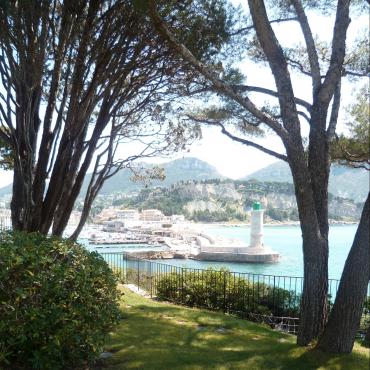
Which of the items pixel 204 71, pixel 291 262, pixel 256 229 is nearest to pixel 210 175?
pixel 256 229

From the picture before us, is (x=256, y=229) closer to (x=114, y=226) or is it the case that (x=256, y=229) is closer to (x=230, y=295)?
(x=114, y=226)

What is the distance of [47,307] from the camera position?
121 inches

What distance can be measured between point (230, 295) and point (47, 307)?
289 inches

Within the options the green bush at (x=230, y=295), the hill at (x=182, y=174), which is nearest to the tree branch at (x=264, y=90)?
the green bush at (x=230, y=295)

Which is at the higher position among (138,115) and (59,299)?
(138,115)

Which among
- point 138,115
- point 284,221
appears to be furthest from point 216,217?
point 138,115

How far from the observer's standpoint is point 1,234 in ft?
12.4

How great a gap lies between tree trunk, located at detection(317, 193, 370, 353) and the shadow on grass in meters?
0.16

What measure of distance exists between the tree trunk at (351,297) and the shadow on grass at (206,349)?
0.51 ft

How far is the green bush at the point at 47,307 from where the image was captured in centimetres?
300

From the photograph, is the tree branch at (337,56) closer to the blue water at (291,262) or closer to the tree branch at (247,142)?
the tree branch at (247,142)

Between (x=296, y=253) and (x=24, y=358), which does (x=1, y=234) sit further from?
(x=296, y=253)

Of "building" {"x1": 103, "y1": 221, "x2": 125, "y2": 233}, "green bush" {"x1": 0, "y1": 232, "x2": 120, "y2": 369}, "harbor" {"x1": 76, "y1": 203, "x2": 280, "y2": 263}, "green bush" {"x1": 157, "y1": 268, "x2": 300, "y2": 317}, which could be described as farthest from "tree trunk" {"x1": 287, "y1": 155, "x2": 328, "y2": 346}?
"building" {"x1": 103, "y1": 221, "x2": 125, "y2": 233}

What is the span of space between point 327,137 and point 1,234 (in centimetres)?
377
